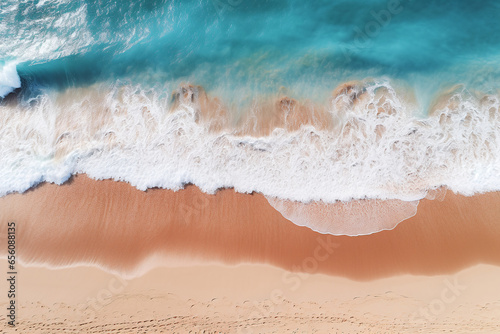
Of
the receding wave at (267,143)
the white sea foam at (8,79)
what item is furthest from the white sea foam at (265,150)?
the white sea foam at (8,79)

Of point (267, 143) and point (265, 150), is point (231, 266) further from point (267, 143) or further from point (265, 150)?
point (267, 143)

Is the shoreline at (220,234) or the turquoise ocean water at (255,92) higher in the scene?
the turquoise ocean water at (255,92)

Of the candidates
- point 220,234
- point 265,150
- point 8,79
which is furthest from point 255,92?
point 8,79

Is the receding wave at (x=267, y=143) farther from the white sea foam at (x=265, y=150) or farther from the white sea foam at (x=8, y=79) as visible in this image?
the white sea foam at (x=8, y=79)

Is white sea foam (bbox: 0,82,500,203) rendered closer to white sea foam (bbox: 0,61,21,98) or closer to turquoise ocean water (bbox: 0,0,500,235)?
turquoise ocean water (bbox: 0,0,500,235)

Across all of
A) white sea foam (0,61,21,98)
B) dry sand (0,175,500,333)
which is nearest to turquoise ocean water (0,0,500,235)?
white sea foam (0,61,21,98)

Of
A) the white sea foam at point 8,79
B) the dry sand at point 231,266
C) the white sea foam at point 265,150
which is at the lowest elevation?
the dry sand at point 231,266

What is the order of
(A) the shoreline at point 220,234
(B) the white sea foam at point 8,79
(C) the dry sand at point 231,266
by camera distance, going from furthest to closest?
(B) the white sea foam at point 8,79
(A) the shoreline at point 220,234
(C) the dry sand at point 231,266
